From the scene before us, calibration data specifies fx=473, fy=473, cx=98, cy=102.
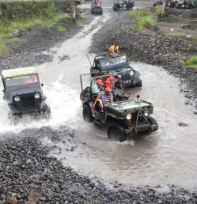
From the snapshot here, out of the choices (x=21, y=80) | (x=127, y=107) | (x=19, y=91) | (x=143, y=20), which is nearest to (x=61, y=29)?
(x=143, y=20)

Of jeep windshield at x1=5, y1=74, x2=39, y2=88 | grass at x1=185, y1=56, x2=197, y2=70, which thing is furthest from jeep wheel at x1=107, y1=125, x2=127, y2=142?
grass at x1=185, y1=56, x2=197, y2=70

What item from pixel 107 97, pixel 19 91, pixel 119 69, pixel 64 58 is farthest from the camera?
pixel 64 58

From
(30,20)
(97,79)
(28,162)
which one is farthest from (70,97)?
(30,20)

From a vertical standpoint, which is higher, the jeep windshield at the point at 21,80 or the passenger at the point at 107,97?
the passenger at the point at 107,97

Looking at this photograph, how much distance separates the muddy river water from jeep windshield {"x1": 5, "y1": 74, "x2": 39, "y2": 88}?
1.42m

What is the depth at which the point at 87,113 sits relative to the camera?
58.7ft

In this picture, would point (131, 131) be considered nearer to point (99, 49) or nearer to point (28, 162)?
point (28, 162)

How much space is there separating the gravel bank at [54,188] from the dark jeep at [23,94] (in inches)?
153

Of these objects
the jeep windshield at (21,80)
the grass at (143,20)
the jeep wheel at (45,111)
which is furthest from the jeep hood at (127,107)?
the grass at (143,20)

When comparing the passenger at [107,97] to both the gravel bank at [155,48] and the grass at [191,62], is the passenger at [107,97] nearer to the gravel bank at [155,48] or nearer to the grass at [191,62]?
the gravel bank at [155,48]

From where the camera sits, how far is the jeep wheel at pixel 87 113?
1772cm

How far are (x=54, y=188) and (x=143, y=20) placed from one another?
1140 inches

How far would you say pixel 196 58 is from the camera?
25.8m

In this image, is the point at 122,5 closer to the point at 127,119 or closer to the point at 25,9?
the point at 25,9
